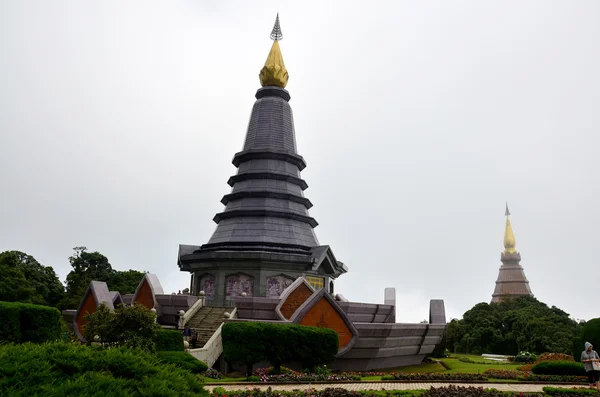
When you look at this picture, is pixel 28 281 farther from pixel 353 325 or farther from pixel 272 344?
pixel 272 344

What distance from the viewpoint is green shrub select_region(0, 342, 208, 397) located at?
6195mm

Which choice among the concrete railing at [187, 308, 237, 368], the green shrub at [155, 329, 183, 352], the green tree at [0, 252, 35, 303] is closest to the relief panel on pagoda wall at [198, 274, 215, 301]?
the concrete railing at [187, 308, 237, 368]

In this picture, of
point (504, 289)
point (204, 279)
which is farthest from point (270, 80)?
point (504, 289)

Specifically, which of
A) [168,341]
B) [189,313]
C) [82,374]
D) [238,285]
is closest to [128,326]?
[168,341]

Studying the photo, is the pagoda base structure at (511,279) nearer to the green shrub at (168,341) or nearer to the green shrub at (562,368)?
the green shrub at (562,368)

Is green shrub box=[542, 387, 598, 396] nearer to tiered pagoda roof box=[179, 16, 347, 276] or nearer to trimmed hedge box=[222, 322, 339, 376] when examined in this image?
trimmed hedge box=[222, 322, 339, 376]

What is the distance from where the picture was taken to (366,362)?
25.1m

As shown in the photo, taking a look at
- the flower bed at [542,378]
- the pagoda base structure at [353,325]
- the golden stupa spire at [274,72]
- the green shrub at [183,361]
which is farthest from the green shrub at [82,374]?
the golden stupa spire at [274,72]

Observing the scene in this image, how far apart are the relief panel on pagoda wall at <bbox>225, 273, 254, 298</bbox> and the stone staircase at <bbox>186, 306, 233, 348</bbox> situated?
432cm

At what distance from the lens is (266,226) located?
34.9m

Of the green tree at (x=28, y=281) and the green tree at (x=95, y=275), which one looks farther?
the green tree at (x=95, y=275)

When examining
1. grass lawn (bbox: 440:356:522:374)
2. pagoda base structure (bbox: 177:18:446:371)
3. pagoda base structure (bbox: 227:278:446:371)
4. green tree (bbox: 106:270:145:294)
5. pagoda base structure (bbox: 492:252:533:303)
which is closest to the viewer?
pagoda base structure (bbox: 227:278:446:371)

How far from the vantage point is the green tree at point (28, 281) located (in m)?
40.8

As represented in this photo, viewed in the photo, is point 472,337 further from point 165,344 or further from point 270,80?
point 165,344
